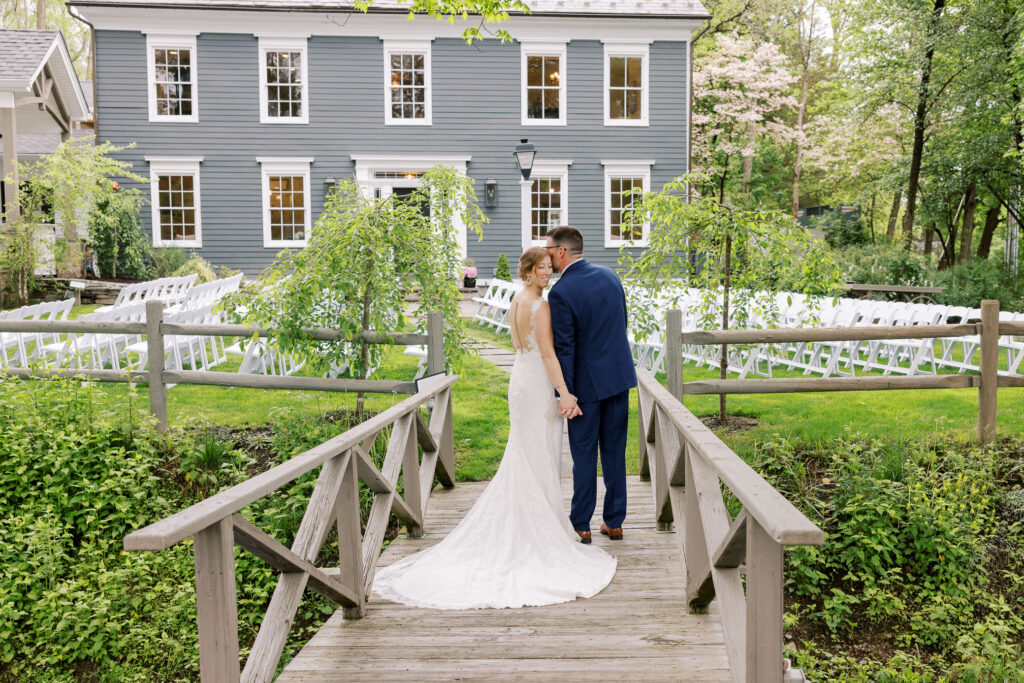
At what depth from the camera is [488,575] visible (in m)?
4.63

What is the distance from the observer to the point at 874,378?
6918 millimetres

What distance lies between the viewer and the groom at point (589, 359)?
514 centimetres

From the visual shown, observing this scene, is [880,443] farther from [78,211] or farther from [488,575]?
[78,211]

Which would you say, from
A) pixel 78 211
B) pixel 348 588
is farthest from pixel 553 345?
pixel 78 211

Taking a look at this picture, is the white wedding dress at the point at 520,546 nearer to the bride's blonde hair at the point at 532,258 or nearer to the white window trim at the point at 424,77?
the bride's blonde hair at the point at 532,258

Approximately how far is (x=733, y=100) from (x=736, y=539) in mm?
28918

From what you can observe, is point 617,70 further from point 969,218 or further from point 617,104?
point 969,218

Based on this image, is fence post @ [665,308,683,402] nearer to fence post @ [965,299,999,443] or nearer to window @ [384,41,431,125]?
fence post @ [965,299,999,443]

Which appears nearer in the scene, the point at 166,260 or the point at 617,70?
the point at 166,260

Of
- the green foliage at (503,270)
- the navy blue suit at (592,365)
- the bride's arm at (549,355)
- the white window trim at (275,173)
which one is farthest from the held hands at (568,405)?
the white window trim at (275,173)

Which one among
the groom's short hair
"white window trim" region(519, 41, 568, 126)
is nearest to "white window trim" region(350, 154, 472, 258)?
"white window trim" region(519, 41, 568, 126)

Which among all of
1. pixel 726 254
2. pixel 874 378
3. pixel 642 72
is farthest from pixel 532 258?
pixel 642 72

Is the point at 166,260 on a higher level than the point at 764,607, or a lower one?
higher

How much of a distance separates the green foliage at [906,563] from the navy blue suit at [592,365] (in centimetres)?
144
